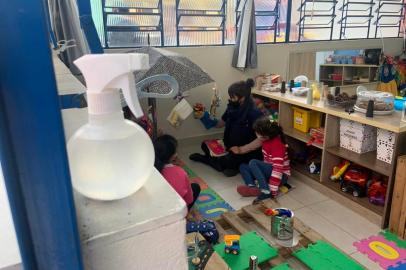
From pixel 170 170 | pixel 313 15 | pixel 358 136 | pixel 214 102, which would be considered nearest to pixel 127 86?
pixel 170 170

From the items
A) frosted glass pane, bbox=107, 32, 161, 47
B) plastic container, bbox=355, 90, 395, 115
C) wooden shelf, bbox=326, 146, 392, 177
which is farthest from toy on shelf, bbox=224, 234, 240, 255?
frosted glass pane, bbox=107, 32, 161, 47

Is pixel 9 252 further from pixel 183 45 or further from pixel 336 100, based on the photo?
pixel 183 45

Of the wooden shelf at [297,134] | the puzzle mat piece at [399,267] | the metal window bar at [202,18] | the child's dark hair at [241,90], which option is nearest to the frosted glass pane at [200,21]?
the metal window bar at [202,18]

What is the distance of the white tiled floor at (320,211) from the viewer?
6.36 feet

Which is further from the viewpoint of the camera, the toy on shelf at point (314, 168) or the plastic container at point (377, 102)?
the toy on shelf at point (314, 168)

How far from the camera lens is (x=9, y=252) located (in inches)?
14.9

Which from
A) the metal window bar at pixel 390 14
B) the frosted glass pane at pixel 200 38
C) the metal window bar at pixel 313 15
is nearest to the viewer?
the frosted glass pane at pixel 200 38

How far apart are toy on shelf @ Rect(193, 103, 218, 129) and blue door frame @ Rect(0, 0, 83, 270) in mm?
2879

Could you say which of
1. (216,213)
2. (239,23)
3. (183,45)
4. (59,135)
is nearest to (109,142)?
(59,135)

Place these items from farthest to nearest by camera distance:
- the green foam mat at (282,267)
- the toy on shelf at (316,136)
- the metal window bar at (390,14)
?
1. the metal window bar at (390,14)
2. the toy on shelf at (316,136)
3. the green foam mat at (282,267)

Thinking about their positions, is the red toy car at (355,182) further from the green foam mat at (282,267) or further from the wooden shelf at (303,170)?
the green foam mat at (282,267)

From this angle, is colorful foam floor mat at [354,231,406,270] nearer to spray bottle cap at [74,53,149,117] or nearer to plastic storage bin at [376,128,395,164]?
plastic storage bin at [376,128,395,164]

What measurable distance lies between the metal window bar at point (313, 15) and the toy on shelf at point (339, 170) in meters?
2.03

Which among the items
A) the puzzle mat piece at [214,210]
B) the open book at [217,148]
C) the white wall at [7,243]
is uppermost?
the white wall at [7,243]
